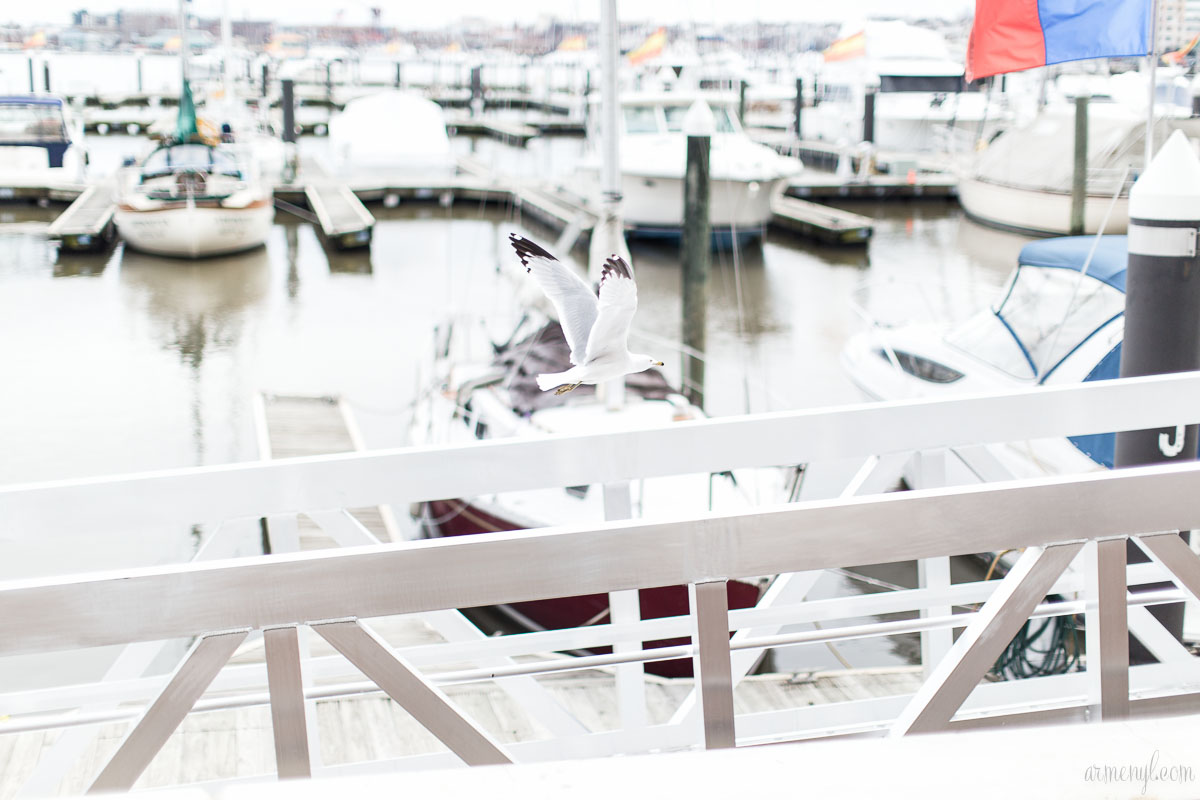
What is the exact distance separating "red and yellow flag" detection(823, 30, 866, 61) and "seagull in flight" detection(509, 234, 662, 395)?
2527cm

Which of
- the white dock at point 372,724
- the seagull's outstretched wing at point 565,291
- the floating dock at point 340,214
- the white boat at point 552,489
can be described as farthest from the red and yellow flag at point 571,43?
the seagull's outstretched wing at point 565,291

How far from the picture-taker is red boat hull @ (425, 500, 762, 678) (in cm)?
630

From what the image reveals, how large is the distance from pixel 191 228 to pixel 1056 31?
52.5 ft

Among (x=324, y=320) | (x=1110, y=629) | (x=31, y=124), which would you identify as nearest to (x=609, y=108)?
(x=1110, y=629)

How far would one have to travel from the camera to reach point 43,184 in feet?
78.9

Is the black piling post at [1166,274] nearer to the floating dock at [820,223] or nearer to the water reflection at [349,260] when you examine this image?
the water reflection at [349,260]

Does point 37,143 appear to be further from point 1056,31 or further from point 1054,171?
point 1056,31

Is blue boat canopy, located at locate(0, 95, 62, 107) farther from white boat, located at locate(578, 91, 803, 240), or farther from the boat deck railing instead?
the boat deck railing

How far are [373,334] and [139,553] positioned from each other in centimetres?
707

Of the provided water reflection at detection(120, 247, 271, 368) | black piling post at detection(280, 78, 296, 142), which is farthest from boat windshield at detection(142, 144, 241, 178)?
black piling post at detection(280, 78, 296, 142)

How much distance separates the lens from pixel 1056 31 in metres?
5.68

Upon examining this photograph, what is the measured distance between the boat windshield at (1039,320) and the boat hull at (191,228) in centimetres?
1423

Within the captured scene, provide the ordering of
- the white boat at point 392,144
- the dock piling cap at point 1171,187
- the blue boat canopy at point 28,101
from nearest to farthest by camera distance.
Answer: the dock piling cap at point 1171,187 < the blue boat canopy at point 28,101 < the white boat at point 392,144

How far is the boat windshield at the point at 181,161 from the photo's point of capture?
19.1 metres
